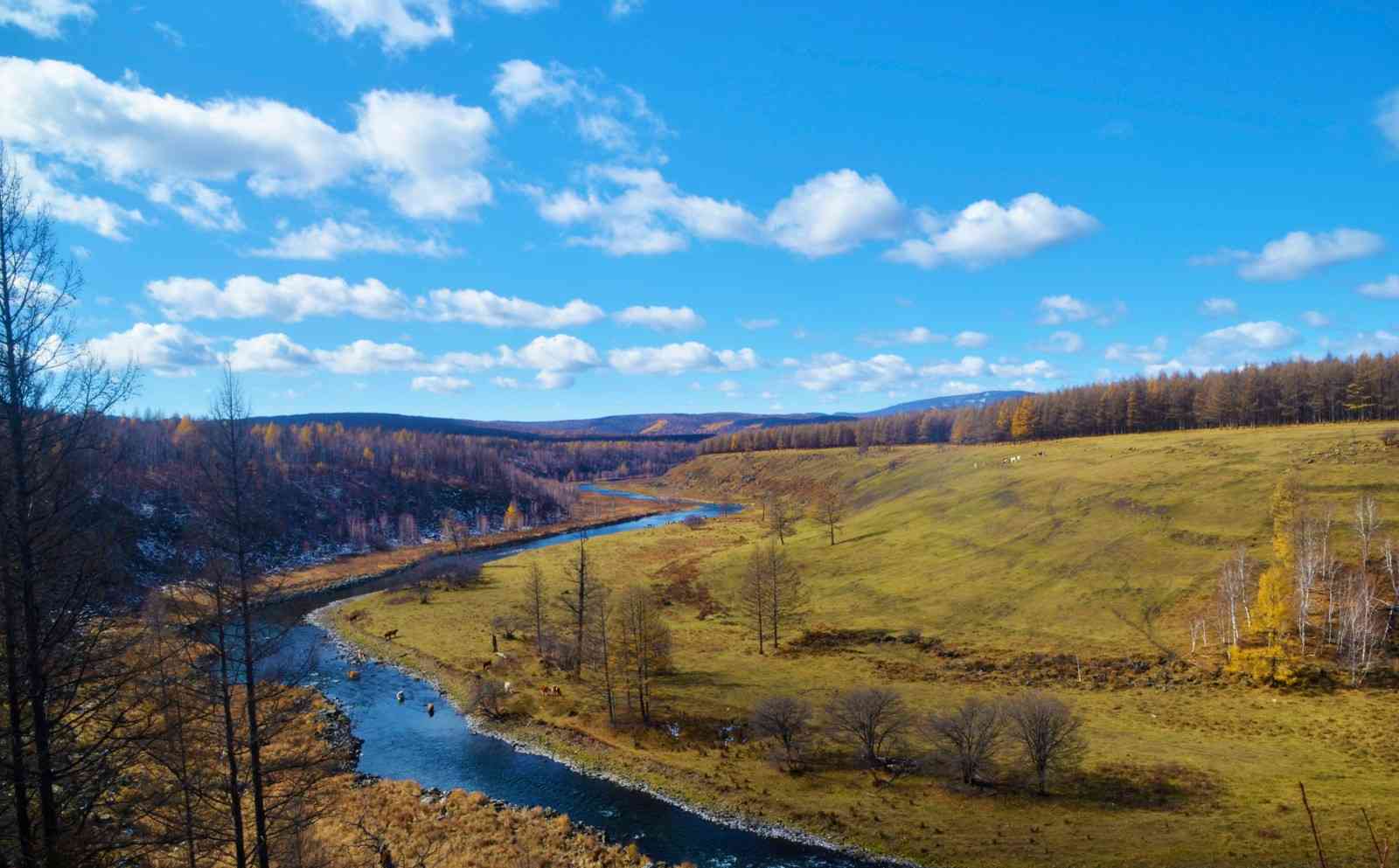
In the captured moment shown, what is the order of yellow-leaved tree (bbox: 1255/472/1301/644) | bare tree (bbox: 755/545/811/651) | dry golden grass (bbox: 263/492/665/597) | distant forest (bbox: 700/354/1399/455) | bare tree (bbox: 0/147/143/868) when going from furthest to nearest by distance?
1. distant forest (bbox: 700/354/1399/455)
2. dry golden grass (bbox: 263/492/665/597)
3. bare tree (bbox: 755/545/811/651)
4. yellow-leaved tree (bbox: 1255/472/1301/644)
5. bare tree (bbox: 0/147/143/868)

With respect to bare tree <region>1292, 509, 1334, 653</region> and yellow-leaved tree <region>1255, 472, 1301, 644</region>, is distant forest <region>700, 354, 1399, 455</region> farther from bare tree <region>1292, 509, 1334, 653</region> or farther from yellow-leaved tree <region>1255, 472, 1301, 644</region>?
bare tree <region>1292, 509, 1334, 653</region>

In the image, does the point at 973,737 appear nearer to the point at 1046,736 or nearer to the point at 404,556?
the point at 1046,736

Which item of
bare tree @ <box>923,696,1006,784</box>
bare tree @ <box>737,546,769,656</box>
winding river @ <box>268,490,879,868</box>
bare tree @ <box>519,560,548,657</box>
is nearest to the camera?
winding river @ <box>268,490,879,868</box>

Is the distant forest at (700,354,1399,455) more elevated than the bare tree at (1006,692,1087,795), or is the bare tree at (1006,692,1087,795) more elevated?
the distant forest at (700,354,1399,455)

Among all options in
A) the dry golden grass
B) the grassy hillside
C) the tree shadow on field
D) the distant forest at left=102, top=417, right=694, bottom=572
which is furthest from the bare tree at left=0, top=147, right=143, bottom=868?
the distant forest at left=102, top=417, right=694, bottom=572

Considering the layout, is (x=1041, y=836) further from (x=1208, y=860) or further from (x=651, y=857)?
(x=651, y=857)

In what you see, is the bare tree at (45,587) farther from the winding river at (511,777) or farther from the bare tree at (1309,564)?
the bare tree at (1309,564)

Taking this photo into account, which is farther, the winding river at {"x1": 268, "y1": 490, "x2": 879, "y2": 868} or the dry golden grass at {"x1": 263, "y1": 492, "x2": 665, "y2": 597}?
the dry golden grass at {"x1": 263, "y1": 492, "x2": 665, "y2": 597}

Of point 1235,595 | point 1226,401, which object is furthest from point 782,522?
point 1226,401
